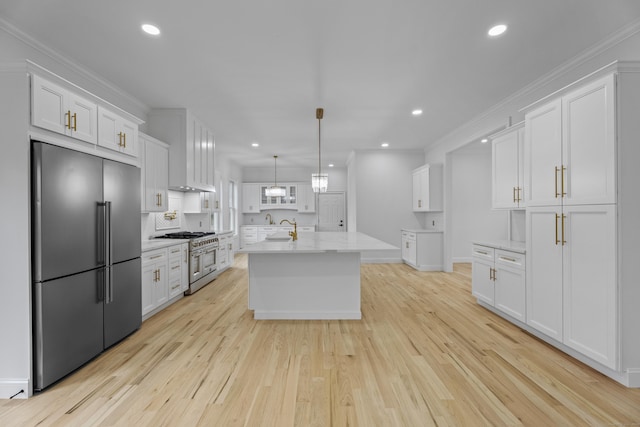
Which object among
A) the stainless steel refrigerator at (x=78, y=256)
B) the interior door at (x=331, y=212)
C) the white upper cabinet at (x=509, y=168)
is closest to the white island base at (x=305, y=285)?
the stainless steel refrigerator at (x=78, y=256)

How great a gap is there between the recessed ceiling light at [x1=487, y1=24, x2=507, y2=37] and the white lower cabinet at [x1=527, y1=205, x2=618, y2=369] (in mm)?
1609

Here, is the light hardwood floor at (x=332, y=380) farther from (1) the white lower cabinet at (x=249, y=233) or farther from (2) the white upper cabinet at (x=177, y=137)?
(1) the white lower cabinet at (x=249, y=233)

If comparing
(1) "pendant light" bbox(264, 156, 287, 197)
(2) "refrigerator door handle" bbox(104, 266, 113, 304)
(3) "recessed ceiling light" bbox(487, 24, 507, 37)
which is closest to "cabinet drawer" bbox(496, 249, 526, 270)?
(3) "recessed ceiling light" bbox(487, 24, 507, 37)

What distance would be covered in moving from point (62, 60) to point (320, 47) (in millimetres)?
2571

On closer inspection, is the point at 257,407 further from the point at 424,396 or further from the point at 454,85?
the point at 454,85

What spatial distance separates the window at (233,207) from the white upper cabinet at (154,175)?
13.5 ft

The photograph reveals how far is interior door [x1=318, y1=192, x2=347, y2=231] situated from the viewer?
988 cm

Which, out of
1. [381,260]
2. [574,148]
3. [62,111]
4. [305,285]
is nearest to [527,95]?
→ [574,148]

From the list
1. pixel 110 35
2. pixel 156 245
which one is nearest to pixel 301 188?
pixel 156 245

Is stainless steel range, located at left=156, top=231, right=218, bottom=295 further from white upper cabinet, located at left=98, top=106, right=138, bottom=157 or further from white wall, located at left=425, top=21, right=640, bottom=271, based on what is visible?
white wall, located at left=425, top=21, right=640, bottom=271

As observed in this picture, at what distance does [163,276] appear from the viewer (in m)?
3.82

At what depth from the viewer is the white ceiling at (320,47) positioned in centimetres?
228

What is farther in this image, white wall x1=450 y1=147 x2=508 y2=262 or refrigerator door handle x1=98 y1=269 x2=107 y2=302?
white wall x1=450 y1=147 x2=508 y2=262

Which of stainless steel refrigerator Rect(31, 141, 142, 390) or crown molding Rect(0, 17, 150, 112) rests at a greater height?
crown molding Rect(0, 17, 150, 112)
